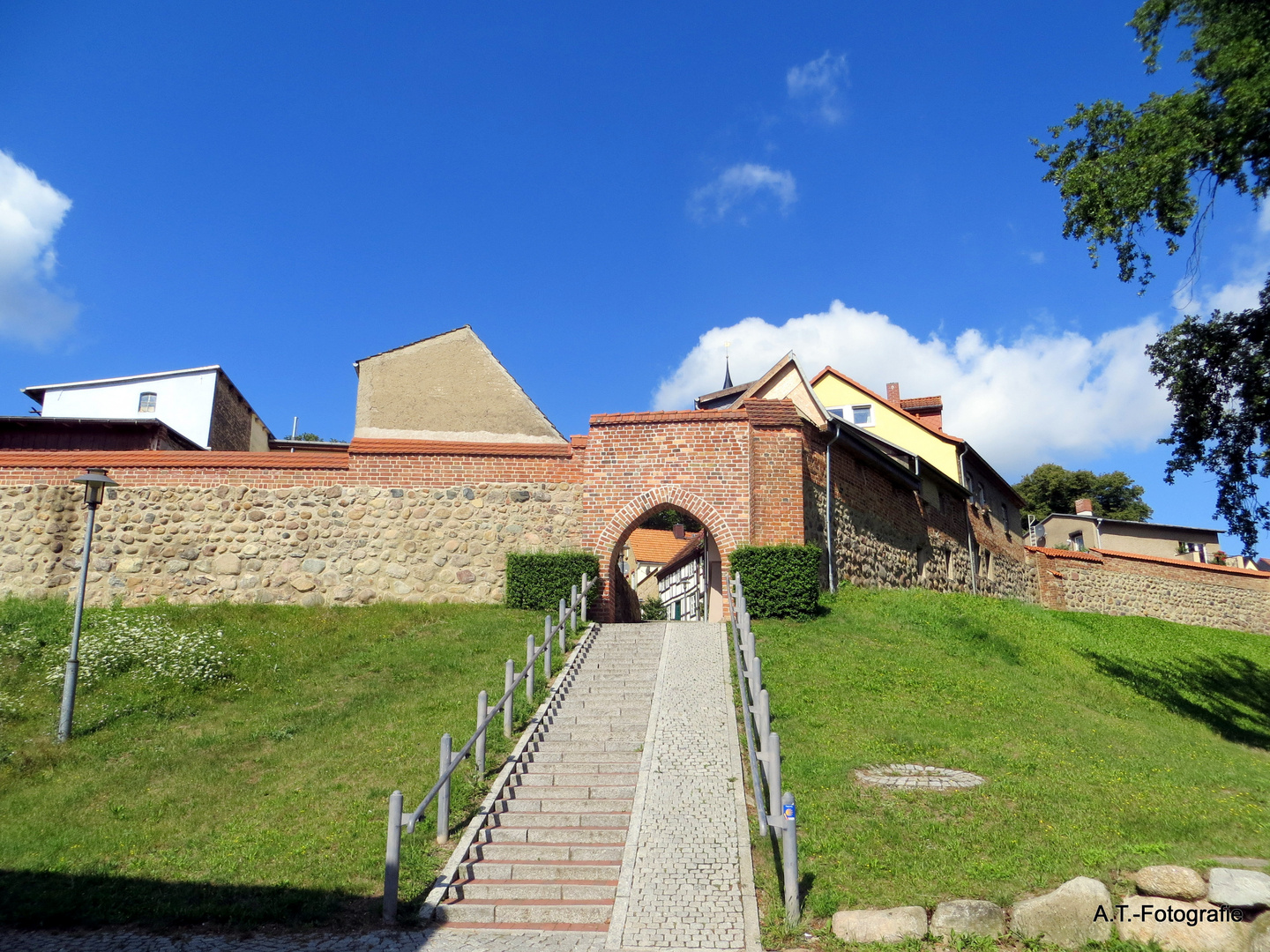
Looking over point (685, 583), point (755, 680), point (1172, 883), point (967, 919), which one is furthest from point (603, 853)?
point (685, 583)

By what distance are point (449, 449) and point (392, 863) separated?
1233 centimetres

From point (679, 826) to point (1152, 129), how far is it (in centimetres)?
1156

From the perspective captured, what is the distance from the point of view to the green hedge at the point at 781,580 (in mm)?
16328

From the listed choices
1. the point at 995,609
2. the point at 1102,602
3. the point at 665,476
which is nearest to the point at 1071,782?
the point at 665,476

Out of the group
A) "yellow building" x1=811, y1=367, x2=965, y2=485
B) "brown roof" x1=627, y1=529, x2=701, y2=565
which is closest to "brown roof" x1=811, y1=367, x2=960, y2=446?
"yellow building" x1=811, y1=367, x2=965, y2=485

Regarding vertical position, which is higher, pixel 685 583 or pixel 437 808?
pixel 685 583

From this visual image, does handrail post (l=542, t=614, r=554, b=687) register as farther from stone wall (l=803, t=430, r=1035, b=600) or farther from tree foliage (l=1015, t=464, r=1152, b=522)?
tree foliage (l=1015, t=464, r=1152, b=522)

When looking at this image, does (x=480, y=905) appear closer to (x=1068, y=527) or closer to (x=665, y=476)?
(x=665, y=476)

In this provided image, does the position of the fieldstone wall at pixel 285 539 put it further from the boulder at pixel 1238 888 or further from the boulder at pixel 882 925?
the boulder at pixel 1238 888

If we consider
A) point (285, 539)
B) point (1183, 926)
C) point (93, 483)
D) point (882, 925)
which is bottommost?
point (882, 925)

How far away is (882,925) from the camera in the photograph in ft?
20.4

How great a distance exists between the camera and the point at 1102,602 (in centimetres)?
2877

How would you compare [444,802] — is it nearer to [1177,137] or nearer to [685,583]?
[1177,137]

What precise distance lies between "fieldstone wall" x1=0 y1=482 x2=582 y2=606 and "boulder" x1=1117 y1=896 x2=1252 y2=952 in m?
13.0
